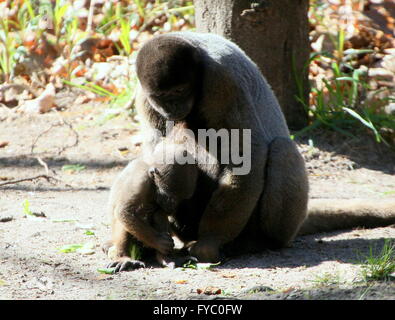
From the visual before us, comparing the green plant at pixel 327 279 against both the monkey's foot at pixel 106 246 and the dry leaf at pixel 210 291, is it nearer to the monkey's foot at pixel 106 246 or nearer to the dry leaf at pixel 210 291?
the dry leaf at pixel 210 291

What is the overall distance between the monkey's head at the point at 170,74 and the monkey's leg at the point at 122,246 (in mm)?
996

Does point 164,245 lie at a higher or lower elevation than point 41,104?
higher

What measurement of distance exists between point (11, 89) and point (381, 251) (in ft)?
24.1

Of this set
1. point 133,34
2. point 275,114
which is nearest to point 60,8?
point 133,34

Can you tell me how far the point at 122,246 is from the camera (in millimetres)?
5789

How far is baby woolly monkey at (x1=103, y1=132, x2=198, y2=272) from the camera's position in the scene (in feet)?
18.4

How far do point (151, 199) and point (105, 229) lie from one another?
3.91ft

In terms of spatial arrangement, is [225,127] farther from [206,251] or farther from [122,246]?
[122,246]

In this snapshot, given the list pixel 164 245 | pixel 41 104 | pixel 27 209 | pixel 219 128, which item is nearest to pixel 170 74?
pixel 219 128

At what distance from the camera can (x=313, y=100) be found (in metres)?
9.74

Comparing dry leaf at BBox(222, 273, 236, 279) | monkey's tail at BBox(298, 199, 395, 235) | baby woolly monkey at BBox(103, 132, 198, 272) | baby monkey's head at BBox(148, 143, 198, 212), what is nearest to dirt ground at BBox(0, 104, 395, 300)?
dry leaf at BBox(222, 273, 236, 279)
